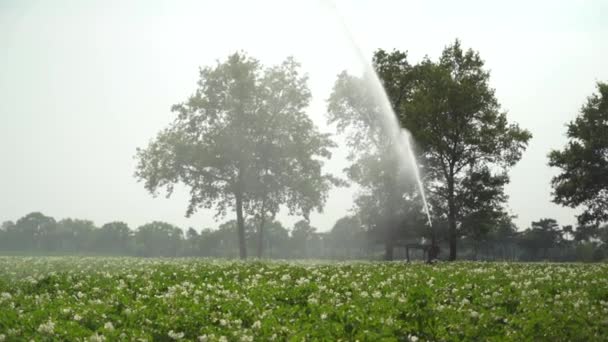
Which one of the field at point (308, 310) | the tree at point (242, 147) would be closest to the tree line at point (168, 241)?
the tree at point (242, 147)

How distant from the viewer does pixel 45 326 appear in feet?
28.6

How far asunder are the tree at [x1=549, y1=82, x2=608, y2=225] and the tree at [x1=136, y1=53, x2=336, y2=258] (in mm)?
22534

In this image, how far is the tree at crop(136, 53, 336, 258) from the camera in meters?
44.7

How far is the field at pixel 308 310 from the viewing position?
8.62 metres

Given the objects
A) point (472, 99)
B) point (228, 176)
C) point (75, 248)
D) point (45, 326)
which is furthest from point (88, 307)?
point (75, 248)

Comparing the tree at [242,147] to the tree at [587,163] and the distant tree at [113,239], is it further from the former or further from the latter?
the distant tree at [113,239]

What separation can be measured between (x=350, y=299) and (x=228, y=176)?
119 feet

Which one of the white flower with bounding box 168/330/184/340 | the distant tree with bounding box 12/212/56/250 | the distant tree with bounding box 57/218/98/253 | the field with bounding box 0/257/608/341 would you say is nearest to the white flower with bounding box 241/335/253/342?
the field with bounding box 0/257/608/341

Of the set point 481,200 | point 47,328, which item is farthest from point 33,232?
point 47,328

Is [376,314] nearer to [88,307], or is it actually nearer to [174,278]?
[88,307]

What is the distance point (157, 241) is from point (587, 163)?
17432 cm

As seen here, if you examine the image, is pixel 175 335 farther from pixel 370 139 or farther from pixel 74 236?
pixel 74 236

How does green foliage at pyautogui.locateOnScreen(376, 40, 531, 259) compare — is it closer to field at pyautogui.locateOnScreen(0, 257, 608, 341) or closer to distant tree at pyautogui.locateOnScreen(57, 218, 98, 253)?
field at pyautogui.locateOnScreen(0, 257, 608, 341)

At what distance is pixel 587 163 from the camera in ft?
134
